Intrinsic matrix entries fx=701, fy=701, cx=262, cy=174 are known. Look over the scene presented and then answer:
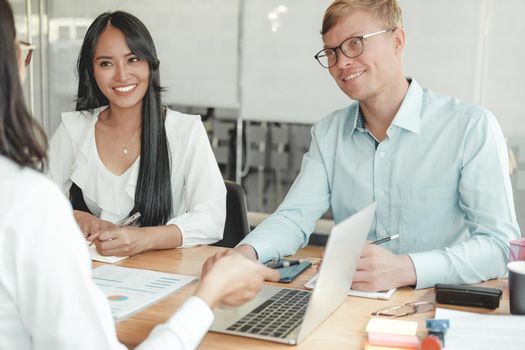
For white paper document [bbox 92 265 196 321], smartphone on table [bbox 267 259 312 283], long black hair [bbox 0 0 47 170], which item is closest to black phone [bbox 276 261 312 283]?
smartphone on table [bbox 267 259 312 283]

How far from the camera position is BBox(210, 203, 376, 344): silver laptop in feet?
4.31

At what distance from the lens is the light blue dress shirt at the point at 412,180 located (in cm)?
196

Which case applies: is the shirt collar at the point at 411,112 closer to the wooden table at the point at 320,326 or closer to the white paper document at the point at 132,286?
the wooden table at the point at 320,326

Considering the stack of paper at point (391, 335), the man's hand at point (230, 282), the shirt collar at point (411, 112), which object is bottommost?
the stack of paper at point (391, 335)

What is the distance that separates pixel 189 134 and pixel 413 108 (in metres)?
0.82

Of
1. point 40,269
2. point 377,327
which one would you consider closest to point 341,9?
point 377,327

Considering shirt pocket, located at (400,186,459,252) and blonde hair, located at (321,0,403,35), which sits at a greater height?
blonde hair, located at (321,0,403,35)

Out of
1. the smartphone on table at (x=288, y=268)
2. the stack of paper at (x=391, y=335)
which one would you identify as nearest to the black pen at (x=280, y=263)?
the smartphone on table at (x=288, y=268)

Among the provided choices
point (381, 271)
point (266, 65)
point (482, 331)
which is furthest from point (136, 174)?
point (266, 65)

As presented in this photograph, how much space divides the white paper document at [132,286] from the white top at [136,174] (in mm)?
512

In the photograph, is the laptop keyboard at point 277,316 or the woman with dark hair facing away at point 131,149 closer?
the laptop keyboard at point 277,316

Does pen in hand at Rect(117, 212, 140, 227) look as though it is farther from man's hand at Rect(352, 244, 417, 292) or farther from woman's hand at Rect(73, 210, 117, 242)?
man's hand at Rect(352, 244, 417, 292)

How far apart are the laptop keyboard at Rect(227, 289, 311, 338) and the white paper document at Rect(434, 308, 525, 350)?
11.7 inches

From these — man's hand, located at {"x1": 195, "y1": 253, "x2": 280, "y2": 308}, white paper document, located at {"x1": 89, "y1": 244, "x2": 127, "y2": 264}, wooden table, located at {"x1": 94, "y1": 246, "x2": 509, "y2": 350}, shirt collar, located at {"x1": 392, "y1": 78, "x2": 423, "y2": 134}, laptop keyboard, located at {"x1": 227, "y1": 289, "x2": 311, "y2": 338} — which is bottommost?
white paper document, located at {"x1": 89, "y1": 244, "x2": 127, "y2": 264}
